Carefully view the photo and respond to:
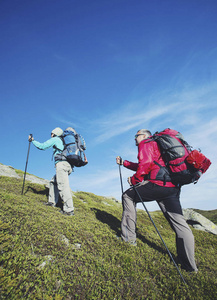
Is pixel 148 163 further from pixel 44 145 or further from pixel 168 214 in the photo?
pixel 44 145

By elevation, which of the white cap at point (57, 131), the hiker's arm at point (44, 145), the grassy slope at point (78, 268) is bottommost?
the grassy slope at point (78, 268)

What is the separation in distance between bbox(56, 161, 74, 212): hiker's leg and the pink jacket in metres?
4.11

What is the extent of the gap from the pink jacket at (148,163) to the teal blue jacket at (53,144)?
4907 mm

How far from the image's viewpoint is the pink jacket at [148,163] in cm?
546

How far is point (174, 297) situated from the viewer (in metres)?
3.77

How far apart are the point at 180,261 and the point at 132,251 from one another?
60.9 inches

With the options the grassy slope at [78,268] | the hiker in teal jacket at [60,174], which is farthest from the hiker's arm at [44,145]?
the grassy slope at [78,268]

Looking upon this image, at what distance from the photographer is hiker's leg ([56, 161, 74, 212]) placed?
8164mm

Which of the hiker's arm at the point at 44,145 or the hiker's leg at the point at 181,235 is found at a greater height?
the hiker's arm at the point at 44,145

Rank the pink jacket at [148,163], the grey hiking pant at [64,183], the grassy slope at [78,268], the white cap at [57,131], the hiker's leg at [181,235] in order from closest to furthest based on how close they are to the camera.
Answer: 1. the grassy slope at [78,268]
2. the hiker's leg at [181,235]
3. the pink jacket at [148,163]
4. the grey hiking pant at [64,183]
5. the white cap at [57,131]

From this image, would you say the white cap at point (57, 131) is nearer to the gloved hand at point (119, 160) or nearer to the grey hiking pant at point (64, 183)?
the grey hiking pant at point (64, 183)

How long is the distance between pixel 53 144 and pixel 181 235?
23.5 feet

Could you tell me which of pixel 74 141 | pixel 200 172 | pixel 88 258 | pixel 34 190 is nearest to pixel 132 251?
pixel 88 258

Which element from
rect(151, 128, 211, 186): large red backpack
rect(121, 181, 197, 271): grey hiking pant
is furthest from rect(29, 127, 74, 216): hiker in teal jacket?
rect(151, 128, 211, 186): large red backpack
